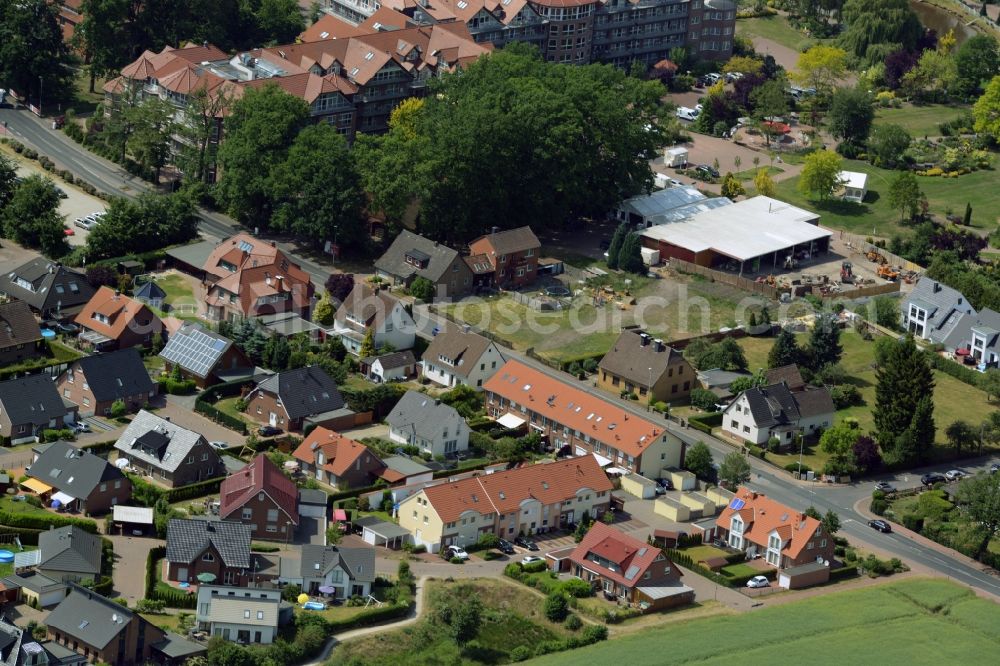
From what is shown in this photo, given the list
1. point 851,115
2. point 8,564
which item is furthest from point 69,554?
point 851,115

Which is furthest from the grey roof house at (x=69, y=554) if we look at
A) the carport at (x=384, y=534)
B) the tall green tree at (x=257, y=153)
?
the tall green tree at (x=257, y=153)

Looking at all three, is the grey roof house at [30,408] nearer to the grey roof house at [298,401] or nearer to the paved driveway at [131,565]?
the grey roof house at [298,401]

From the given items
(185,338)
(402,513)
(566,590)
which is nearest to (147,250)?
(185,338)

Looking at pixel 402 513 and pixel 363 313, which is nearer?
pixel 402 513

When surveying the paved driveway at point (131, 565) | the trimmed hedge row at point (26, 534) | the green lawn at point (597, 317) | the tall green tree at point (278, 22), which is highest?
the tall green tree at point (278, 22)

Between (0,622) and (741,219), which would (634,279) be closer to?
(741,219)

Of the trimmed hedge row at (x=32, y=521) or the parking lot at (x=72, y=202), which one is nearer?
the trimmed hedge row at (x=32, y=521)

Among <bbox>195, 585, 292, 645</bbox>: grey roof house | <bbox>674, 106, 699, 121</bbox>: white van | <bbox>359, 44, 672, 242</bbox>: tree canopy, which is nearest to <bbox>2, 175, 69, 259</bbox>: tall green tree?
<bbox>359, 44, 672, 242</bbox>: tree canopy
